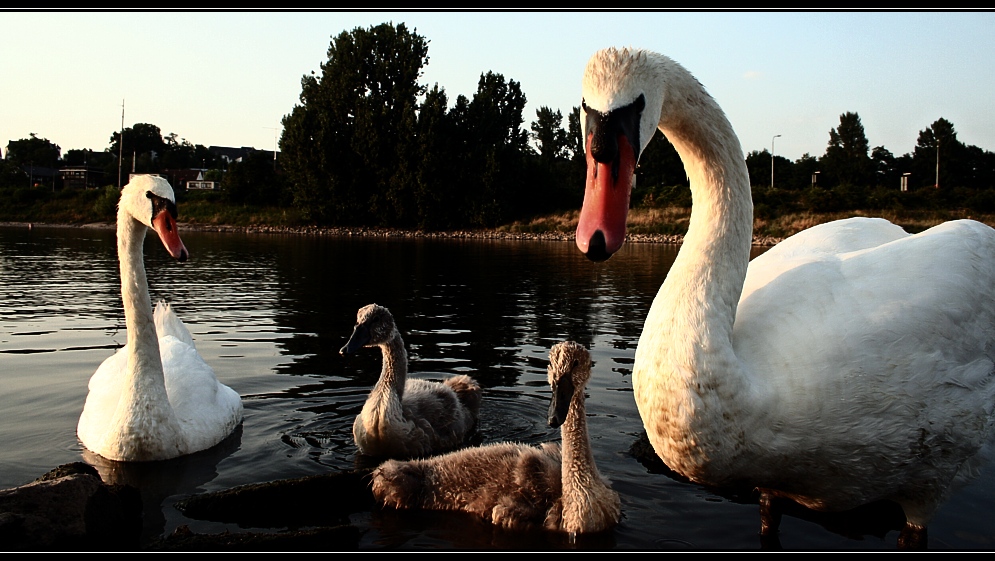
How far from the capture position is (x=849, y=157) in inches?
2921

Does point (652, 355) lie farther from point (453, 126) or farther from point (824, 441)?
point (453, 126)

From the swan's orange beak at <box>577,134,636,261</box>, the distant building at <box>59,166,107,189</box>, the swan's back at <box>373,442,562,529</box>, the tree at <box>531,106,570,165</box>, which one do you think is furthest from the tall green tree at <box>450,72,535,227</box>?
the distant building at <box>59,166,107,189</box>

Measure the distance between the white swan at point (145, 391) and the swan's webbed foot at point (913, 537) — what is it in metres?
5.05

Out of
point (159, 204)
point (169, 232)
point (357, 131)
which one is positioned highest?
point (357, 131)

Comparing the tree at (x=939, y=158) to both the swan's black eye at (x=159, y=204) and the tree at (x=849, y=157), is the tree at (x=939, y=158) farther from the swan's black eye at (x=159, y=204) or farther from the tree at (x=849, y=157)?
the swan's black eye at (x=159, y=204)

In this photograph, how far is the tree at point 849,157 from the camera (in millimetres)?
69250

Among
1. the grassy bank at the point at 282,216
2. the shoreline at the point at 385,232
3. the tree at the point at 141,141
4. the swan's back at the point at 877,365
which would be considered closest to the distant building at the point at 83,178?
the tree at the point at 141,141

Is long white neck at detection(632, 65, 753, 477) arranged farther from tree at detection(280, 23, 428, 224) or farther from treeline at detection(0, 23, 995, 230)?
tree at detection(280, 23, 428, 224)

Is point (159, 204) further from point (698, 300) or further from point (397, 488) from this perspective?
point (698, 300)

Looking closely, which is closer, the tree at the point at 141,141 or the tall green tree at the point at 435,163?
the tall green tree at the point at 435,163

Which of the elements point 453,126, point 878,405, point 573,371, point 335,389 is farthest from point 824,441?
point 453,126


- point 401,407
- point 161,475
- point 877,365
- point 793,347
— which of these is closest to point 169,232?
point 161,475

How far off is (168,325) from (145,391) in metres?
2.33

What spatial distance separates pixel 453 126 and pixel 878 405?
5396 centimetres
